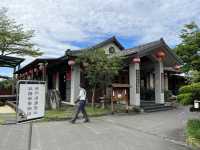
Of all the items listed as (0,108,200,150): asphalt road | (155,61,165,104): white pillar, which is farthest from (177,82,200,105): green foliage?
(155,61,165,104): white pillar

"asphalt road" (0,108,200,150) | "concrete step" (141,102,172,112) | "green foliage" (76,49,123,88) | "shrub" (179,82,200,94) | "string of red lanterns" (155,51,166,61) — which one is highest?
"string of red lanterns" (155,51,166,61)

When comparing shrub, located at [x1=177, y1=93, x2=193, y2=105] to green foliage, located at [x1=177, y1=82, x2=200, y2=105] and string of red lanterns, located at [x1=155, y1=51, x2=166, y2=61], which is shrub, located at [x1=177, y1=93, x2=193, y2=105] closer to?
green foliage, located at [x1=177, y1=82, x2=200, y2=105]

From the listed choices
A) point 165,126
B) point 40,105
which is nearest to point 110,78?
point 165,126

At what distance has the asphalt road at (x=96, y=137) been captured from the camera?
246 inches

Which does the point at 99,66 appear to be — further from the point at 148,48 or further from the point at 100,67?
the point at 148,48

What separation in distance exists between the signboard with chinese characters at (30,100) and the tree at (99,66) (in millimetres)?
8893

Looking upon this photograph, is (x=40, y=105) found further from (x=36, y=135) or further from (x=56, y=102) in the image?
(x=56, y=102)

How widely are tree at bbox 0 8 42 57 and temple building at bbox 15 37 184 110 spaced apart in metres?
3.72

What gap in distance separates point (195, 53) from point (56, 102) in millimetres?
8501

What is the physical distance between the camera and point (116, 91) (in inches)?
544

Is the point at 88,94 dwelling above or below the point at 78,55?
below

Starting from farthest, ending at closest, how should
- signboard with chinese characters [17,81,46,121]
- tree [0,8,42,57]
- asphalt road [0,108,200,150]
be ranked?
tree [0,8,42,57], asphalt road [0,108,200,150], signboard with chinese characters [17,81,46,121]

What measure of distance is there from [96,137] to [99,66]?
579 centimetres

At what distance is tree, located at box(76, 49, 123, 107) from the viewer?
12.6 m
